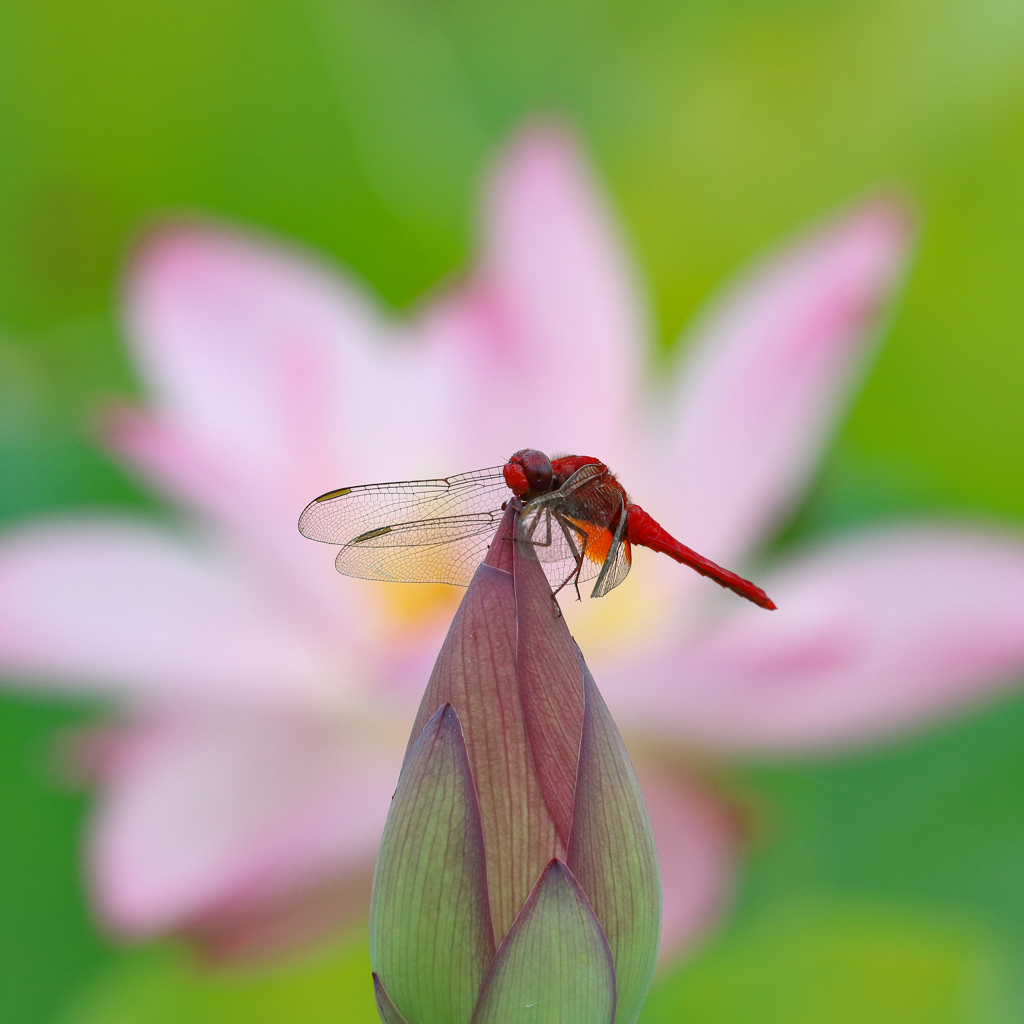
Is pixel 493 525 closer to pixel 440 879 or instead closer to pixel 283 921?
pixel 440 879

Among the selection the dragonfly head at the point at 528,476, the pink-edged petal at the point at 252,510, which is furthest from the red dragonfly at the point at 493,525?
the pink-edged petal at the point at 252,510

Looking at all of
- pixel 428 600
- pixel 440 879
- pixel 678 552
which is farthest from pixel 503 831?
pixel 428 600

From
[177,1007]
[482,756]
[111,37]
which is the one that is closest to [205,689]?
[177,1007]

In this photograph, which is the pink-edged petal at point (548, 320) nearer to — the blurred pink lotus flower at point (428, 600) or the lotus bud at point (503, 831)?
the blurred pink lotus flower at point (428, 600)

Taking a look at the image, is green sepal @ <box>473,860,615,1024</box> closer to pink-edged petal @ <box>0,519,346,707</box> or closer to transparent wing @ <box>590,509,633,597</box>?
transparent wing @ <box>590,509,633,597</box>

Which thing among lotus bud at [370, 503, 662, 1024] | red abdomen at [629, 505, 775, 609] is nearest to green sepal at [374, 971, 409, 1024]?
lotus bud at [370, 503, 662, 1024]

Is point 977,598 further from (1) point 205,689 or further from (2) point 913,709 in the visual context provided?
A: (1) point 205,689
